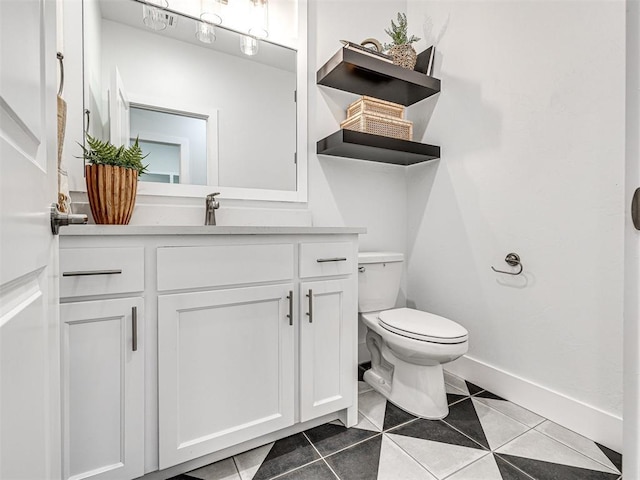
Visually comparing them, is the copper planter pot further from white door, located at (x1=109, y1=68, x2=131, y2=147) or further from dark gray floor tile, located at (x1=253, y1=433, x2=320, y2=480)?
dark gray floor tile, located at (x1=253, y1=433, x2=320, y2=480)

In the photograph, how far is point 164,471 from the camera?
112 cm

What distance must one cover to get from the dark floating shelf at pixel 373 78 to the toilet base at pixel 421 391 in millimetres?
1595

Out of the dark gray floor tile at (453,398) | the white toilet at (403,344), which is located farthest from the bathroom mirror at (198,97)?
the dark gray floor tile at (453,398)

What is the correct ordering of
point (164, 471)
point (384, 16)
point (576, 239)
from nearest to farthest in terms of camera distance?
point (164, 471)
point (576, 239)
point (384, 16)

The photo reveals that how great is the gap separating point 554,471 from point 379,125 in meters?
1.77

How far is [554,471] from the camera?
3.88 ft

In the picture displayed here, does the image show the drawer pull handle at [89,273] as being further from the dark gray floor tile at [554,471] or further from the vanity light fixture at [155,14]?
the dark gray floor tile at [554,471]

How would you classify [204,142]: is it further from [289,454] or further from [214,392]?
[289,454]

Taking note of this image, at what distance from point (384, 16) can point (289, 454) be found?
260cm

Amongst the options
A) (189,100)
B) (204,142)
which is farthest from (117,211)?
(189,100)

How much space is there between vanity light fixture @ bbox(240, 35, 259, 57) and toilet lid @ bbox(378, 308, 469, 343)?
1.60 metres

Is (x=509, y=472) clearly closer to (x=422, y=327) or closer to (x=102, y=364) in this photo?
(x=422, y=327)

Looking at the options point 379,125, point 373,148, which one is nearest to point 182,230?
point 373,148

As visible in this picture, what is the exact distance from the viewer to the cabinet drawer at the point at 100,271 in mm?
915
